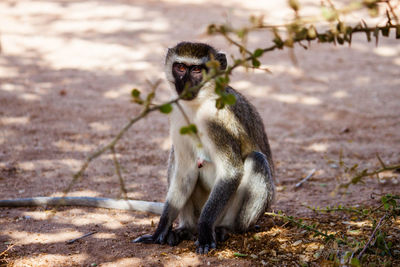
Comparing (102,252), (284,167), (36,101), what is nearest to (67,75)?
(36,101)

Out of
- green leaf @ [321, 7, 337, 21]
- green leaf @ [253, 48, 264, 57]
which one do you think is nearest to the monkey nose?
green leaf @ [253, 48, 264, 57]

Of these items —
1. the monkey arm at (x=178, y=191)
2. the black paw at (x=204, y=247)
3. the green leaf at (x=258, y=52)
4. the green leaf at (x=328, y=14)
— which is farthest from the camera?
the monkey arm at (x=178, y=191)

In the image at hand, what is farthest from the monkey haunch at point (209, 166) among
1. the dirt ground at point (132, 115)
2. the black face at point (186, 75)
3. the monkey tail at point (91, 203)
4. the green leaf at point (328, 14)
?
the green leaf at point (328, 14)

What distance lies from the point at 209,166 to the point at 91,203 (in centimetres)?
149

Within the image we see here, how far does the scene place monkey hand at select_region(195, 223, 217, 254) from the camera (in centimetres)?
432

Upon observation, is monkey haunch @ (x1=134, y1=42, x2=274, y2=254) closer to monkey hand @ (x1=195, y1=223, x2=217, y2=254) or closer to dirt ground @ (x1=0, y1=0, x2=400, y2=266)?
monkey hand @ (x1=195, y1=223, x2=217, y2=254)

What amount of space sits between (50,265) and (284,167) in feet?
11.7

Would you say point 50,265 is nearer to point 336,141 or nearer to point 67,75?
point 336,141

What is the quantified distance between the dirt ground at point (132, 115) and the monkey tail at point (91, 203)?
0.25 ft

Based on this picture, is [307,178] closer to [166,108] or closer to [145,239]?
[145,239]

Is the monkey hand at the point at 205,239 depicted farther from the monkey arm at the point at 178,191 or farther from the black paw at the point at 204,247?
the monkey arm at the point at 178,191

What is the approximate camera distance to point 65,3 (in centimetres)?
1382

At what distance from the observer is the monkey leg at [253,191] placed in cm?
453

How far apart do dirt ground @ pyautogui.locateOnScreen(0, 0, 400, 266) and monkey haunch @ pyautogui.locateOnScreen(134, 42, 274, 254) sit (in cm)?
21
